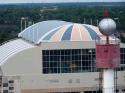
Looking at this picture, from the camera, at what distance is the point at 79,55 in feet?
183

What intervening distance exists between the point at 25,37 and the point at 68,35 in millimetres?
12074

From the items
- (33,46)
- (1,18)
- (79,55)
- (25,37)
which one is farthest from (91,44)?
(1,18)

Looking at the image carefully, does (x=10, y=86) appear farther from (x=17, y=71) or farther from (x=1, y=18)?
(x=1, y=18)

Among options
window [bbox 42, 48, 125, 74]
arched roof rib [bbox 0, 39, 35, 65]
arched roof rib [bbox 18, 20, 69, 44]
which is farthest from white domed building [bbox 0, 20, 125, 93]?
arched roof rib [bbox 18, 20, 69, 44]

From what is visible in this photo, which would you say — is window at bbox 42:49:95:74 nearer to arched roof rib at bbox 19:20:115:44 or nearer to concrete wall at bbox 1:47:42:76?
concrete wall at bbox 1:47:42:76

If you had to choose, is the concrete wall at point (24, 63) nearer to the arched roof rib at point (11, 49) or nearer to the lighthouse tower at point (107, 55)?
the arched roof rib at point (11, 49)

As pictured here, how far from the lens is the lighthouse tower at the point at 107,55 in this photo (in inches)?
1431

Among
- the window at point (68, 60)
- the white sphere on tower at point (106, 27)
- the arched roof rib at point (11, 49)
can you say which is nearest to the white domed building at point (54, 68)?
the window at point (68, 60)

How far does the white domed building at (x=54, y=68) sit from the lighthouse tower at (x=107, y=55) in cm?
1817

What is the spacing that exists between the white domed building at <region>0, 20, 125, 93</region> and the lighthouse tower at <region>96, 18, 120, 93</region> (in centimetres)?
1817

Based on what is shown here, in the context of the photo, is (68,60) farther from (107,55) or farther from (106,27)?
(107,55)

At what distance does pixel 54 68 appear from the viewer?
5553 cm

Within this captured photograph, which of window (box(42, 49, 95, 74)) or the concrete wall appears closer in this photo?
the concrete wall

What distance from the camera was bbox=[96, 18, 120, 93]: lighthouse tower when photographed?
36.3 m
